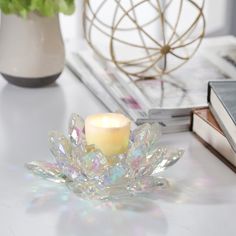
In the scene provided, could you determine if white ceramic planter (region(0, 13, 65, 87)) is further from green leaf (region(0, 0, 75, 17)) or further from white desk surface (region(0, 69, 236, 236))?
white desk surface (region(0, 69, 236, 236))

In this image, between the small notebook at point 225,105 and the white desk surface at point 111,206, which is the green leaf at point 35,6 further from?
the small notebook at point 225,105

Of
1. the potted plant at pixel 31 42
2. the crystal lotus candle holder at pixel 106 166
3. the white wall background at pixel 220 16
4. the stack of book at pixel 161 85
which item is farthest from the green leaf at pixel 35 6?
the white wall background at pixel 220 16

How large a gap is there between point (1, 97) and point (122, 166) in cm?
40

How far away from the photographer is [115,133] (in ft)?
2.95

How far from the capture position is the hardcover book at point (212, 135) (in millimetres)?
967

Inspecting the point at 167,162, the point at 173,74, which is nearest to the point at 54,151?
the point at 167,162

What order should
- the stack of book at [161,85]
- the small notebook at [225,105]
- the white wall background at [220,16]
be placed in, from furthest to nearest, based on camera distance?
the white wall background at [220,16]
the stack of book at [161,85]
the small notebook at [225,105]

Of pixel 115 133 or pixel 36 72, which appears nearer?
pixel 115 133

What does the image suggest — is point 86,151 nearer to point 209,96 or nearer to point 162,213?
point 162,213

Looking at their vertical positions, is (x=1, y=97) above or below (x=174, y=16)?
above

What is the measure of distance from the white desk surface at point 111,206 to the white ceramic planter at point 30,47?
0.12 meters

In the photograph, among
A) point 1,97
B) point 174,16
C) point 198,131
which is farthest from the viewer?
point 174,16

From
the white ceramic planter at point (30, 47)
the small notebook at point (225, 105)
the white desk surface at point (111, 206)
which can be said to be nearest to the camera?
the white desk surface at point (111, 206)

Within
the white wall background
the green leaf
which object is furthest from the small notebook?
the white wall background
